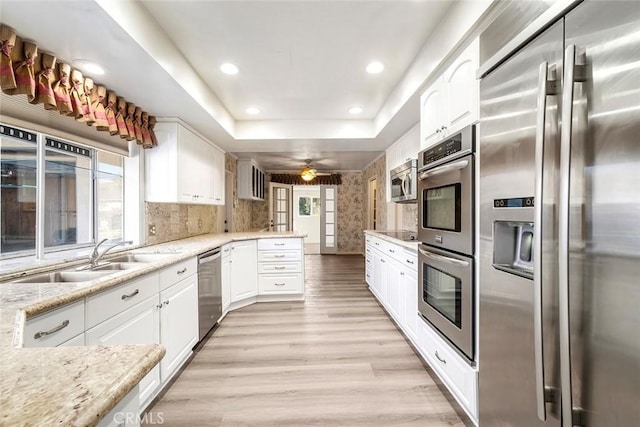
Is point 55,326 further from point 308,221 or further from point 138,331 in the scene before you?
point 308,221

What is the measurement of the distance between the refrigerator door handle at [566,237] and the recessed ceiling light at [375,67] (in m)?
1.83

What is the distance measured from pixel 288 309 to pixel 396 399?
193 cm

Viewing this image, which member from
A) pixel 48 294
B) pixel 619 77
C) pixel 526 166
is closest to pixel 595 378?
pixel 526 166

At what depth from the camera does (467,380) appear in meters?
1.50

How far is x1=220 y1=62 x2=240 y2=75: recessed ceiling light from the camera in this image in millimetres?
2441

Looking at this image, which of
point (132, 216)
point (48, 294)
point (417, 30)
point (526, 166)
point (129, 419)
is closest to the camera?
point (129, 419)

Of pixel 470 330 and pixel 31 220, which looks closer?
pixel 470 330

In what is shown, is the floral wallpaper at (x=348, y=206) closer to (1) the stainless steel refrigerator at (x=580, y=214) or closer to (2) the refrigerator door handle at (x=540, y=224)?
(1) the stainless steel refrigerator at (x=580, y=214)

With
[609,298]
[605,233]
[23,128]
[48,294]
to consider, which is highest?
[23,128]

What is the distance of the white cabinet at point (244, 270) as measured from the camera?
3496 millimetres

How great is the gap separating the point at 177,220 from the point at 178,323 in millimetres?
1694

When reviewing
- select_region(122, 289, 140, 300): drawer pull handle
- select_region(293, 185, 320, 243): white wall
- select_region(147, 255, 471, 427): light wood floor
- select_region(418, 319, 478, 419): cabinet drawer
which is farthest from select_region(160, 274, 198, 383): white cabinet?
select_region(293, 185, 320, 243): white wall

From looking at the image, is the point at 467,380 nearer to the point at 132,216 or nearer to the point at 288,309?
the point at 288,309

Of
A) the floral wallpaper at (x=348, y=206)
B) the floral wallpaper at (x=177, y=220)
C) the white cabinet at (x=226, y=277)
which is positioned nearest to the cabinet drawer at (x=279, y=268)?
the white cabinet at (x=226, y=277)
